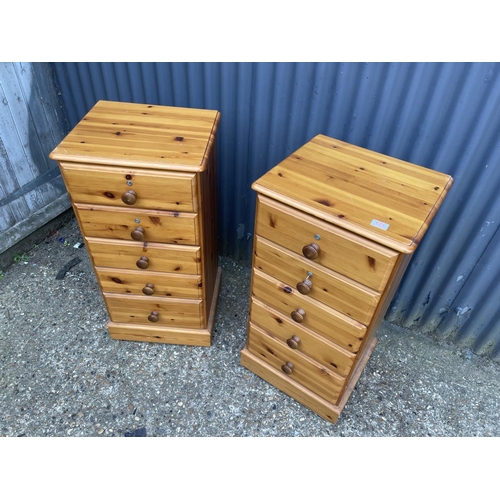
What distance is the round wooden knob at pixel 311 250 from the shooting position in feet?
4.98

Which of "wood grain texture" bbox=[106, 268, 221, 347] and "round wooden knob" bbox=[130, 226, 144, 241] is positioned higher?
Answer: "round wooden knob" bbox=[130, 226, 144, 241]

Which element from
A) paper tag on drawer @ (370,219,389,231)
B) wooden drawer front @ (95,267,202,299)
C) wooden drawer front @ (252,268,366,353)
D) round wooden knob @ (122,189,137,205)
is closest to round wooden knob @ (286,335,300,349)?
wooden drawer front @ (252,268,366,353)

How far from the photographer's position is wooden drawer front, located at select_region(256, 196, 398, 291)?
1.41 m

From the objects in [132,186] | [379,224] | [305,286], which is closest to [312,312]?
[305,286]

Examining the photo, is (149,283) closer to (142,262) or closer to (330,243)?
(142,262)

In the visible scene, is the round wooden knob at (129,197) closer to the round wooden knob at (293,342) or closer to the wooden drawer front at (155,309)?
the wooden drawer front at (155,309)

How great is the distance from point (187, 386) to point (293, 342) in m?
0.78

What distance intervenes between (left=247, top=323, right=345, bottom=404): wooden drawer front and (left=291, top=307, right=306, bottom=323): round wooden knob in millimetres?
289

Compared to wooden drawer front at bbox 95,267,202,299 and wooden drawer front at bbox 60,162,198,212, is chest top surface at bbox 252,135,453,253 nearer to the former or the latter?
wooden drawer front at bbox 60,162,198,212

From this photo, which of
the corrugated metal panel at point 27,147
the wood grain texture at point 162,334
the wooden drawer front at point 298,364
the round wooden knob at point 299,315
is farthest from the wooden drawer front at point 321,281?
the corrugated metal panel at point 27,147

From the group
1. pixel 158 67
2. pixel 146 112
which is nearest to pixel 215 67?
pixel 158 67

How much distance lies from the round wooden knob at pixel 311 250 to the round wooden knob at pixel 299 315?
380 millimetres

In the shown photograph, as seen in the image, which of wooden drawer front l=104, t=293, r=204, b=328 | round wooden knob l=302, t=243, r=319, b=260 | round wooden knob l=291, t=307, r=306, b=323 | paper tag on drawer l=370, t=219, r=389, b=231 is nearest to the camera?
paper tag on drawer l=370, t=219, r=389, b=231

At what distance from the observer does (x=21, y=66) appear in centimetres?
261
